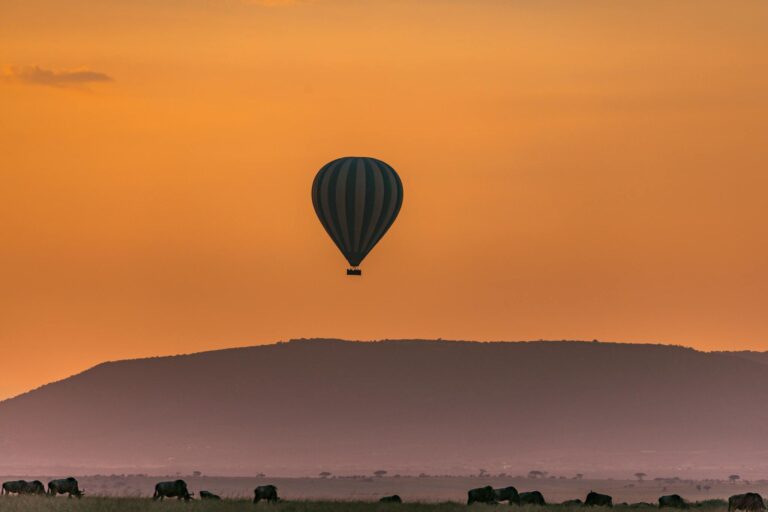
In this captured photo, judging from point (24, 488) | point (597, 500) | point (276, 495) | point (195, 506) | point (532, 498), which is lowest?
point (195, 506)

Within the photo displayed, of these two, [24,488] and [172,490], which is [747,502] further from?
[24,488]

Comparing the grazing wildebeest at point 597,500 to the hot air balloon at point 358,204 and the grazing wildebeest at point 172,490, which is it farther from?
the hot air balloon at point 358,204

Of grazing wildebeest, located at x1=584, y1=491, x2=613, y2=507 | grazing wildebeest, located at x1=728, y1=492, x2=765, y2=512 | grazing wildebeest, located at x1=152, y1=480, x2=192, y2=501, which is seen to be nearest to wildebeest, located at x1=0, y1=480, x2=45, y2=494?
grazing wildebeest, located at x1=152, y1=480, x2=192, y2=501

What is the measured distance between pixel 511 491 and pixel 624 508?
7.35 m

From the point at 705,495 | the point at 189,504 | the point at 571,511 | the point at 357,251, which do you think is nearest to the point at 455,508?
the point at 571,511

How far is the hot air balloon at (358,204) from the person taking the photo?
328ft

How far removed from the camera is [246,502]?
6538cm

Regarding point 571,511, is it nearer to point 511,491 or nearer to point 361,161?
point 511,491

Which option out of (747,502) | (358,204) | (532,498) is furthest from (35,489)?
(358,204)

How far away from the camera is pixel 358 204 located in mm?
100250

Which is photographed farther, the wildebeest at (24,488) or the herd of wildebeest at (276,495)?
the wildebeest at (24,488)

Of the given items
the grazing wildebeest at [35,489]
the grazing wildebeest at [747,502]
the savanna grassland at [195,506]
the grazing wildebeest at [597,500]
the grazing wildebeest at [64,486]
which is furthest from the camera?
the grazing wildebeest at [597,500]

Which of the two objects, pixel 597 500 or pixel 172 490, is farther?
pixel 597 500

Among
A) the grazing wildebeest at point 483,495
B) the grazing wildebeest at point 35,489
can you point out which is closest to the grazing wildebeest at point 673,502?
the grazing wildebeest at point 483,495
